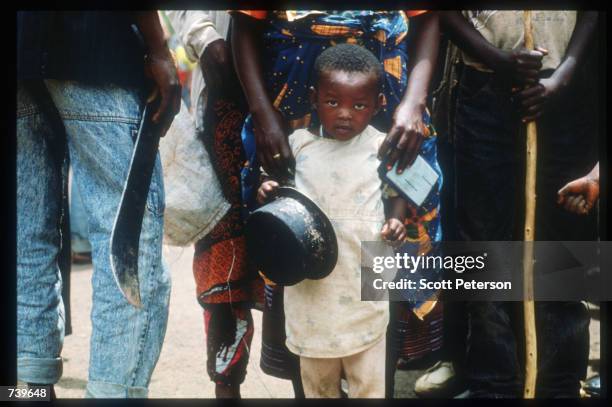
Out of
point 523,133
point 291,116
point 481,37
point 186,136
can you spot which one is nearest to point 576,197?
point 523,133

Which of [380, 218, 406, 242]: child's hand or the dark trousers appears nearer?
[380, 218, 406, 242]: child's hand

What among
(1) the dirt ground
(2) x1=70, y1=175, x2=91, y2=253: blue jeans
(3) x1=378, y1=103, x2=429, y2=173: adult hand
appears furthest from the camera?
(2) x1=70, y1=175, x2=91, y2=253: blue jeans

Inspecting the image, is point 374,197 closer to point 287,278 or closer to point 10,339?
point 287,278

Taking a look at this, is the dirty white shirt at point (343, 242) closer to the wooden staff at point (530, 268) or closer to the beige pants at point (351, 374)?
the beige pants at point (351, 374)

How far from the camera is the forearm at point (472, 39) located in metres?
2.78

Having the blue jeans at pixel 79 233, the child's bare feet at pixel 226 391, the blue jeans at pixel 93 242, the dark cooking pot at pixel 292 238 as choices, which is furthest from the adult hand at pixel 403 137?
the blue jeans at pixel 79 233

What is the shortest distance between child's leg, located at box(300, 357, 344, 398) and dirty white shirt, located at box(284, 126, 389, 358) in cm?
6

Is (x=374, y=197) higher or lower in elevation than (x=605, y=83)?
lower

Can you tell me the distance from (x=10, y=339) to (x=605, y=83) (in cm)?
234

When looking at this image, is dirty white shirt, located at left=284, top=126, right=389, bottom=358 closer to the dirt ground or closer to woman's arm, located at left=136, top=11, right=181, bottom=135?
woman's arm, located at left=136, top=11, right=181, bottom=135

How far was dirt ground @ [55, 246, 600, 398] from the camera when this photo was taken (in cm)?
317

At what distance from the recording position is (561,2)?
2771 mm

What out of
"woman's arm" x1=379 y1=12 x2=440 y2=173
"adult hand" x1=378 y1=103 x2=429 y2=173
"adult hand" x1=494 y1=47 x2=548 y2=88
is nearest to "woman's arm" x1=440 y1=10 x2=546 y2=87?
"adult hand" x1=494 y1=47 x2=548 y2=88

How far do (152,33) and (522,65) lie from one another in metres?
1.32
